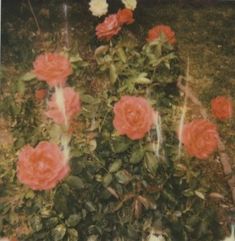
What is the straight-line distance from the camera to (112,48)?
138 centimetres

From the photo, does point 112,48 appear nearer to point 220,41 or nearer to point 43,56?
point 43,56

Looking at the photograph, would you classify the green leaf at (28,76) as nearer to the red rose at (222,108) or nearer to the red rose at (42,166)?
the red rose at (42,166)

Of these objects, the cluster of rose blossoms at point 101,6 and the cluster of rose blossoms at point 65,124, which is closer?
the cluster of rose blossoms at point 65,124

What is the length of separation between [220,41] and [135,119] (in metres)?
0.33

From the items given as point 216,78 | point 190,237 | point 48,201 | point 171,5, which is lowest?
point 190,237

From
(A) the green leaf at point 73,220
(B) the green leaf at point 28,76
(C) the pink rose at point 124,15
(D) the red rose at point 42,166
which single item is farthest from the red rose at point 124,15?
(A) the green leaf at point 73,220

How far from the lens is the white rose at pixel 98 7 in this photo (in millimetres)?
1351

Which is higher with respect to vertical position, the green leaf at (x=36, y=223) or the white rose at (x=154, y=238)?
the green leaf at (x=36, y=223)

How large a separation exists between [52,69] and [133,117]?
0.23 meters

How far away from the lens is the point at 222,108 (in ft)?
4.45

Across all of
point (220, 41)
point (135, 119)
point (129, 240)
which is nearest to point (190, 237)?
point (129, 240)

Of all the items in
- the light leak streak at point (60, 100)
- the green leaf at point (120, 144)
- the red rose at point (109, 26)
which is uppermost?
the red rose at point (109, 26)

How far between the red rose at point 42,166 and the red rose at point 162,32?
0.37 m

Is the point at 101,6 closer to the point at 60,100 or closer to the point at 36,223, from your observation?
the point at 60,100
